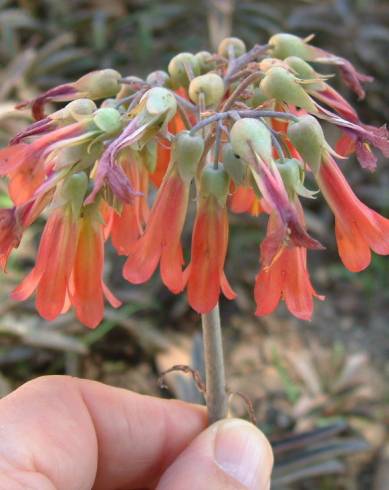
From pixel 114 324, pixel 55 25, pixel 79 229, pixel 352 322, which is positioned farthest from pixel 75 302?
pixel 55 25

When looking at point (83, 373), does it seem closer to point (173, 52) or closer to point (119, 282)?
point (119, 282)

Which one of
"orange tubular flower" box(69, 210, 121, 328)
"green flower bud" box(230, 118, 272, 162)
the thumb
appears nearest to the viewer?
"green flower bud" box(230, 118, 272, 162)

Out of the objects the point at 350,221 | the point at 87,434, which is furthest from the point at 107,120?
the point at 87,434

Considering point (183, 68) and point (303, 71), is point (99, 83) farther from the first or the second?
point (303, 71)

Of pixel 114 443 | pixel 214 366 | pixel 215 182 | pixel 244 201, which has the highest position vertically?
pixel 215 182

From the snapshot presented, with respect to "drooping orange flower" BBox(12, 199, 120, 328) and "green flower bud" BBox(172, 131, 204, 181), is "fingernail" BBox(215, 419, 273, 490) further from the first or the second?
"green flower bud" BBox(172, 131, 204, 181)

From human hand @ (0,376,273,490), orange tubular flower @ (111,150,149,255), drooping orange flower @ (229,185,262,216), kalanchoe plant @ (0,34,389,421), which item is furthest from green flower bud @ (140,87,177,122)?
human hand @ (0,376,273,490)

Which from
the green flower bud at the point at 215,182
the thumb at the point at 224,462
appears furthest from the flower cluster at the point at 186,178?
the thumb at the point at 224,462
